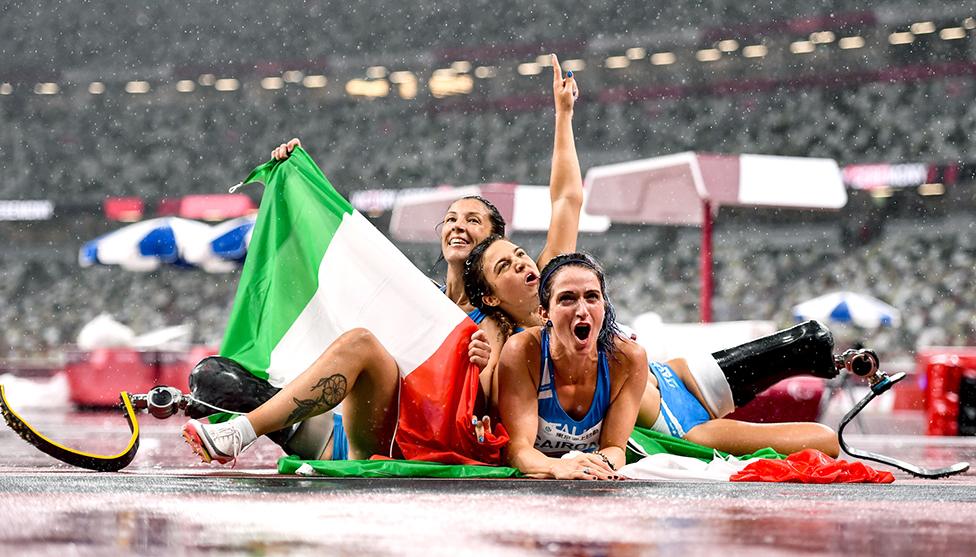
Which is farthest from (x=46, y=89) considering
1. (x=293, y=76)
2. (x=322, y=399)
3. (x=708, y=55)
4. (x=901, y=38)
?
(x=322, y=399)

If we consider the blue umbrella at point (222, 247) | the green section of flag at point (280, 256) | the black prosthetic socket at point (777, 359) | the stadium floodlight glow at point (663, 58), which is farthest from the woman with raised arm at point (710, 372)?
the stadium floodlight glow at point (663, 58)

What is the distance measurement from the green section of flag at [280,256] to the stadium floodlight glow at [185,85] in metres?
21.3

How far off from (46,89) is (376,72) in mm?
7539

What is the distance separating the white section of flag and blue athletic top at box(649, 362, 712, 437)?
913mm

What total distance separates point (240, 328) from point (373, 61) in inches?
803

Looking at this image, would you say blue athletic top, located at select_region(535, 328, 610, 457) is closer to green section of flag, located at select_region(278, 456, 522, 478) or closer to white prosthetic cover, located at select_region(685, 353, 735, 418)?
green section of flag, located at select_region(278, 456, 522, 478)

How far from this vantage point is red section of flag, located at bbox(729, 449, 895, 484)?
3477mm

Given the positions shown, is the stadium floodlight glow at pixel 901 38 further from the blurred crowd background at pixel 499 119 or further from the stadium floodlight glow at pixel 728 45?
the stadium floodlight glow at pixel 728 45

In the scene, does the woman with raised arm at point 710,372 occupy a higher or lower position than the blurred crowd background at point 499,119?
lower

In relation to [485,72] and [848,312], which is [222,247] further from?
[485,72]

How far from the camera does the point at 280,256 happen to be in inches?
159

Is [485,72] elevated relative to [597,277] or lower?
elevated

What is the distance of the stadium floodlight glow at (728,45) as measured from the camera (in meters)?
21.4

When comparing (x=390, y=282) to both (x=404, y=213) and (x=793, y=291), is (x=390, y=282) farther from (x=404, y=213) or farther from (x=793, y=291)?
(x=793, y=291)
